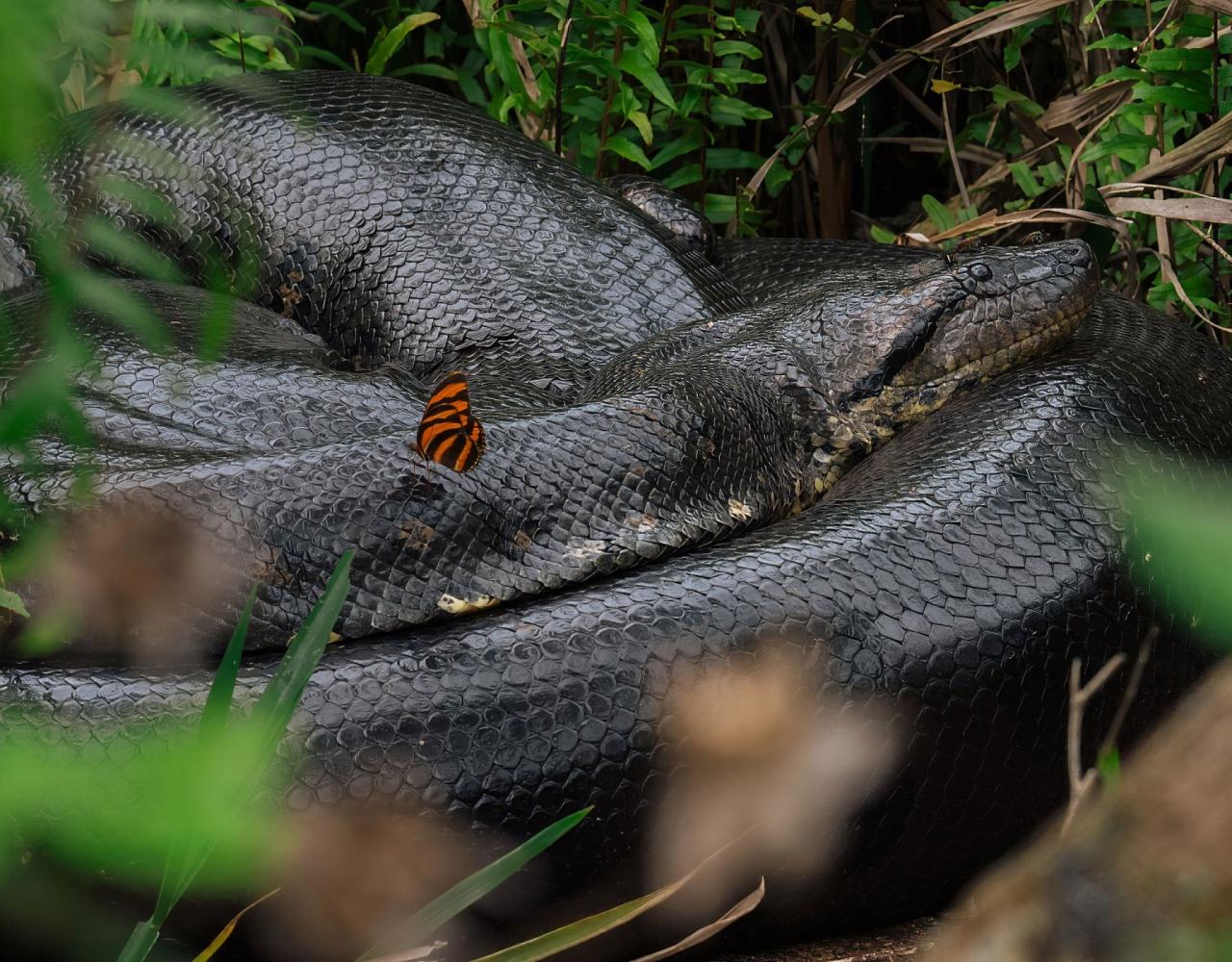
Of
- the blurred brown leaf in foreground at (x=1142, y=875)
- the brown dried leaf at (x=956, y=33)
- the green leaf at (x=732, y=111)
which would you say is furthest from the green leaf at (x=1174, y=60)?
the blurred brown leaf in foreground at (x=1142, y=875)

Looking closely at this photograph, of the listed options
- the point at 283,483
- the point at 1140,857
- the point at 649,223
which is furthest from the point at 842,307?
the point at 1140,857

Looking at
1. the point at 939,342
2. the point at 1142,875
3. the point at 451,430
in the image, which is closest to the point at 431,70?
the point at 939,342

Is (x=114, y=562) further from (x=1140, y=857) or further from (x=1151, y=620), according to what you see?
(x=1140, y=857)

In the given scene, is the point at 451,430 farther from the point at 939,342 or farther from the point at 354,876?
the point at 939,342

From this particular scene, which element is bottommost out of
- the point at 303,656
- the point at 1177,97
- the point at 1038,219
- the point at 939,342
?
the point at 939,342

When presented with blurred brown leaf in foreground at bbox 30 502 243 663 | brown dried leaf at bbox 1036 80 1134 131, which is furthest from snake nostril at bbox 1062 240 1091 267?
blurred brown leaf in foreground at bbox 30 502 243 663

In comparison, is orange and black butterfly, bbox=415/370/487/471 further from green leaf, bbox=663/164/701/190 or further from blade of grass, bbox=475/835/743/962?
green leaf, bbox=663/164/701/190

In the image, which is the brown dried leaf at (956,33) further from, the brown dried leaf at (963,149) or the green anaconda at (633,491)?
the green anaconda at (633,491)
